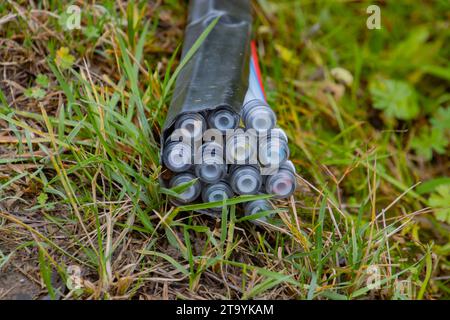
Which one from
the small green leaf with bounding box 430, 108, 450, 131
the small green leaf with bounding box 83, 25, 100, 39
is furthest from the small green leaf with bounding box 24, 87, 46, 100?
the small green leaf with bounding box 430, 108, 450, 131

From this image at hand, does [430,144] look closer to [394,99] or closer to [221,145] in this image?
[394,99]

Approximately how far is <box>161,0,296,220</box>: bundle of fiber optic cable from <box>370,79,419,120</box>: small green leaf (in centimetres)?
119

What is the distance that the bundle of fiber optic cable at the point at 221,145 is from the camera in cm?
205

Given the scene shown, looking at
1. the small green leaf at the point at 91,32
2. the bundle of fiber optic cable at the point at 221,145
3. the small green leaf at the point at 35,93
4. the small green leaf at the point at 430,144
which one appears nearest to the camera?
the bundle of fiber optic cable at the point at 221,145

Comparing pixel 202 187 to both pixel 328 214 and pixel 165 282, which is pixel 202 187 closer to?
pixel 165 282

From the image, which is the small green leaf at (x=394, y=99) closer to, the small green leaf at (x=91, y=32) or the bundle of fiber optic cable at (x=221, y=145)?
the bundle of fiber optic cable at (x=221, y=145)

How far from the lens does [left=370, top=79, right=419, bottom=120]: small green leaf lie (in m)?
3.16

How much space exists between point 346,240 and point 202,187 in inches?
23.5

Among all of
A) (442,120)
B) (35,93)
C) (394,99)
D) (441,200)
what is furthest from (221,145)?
(442,120)

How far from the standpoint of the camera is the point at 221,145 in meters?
2.09

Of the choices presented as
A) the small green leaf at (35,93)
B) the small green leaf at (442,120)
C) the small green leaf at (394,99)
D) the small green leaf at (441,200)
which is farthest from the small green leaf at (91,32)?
the small green leaf at (442,120)

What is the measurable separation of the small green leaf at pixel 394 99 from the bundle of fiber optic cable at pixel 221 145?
3.92ft

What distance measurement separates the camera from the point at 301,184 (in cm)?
243
